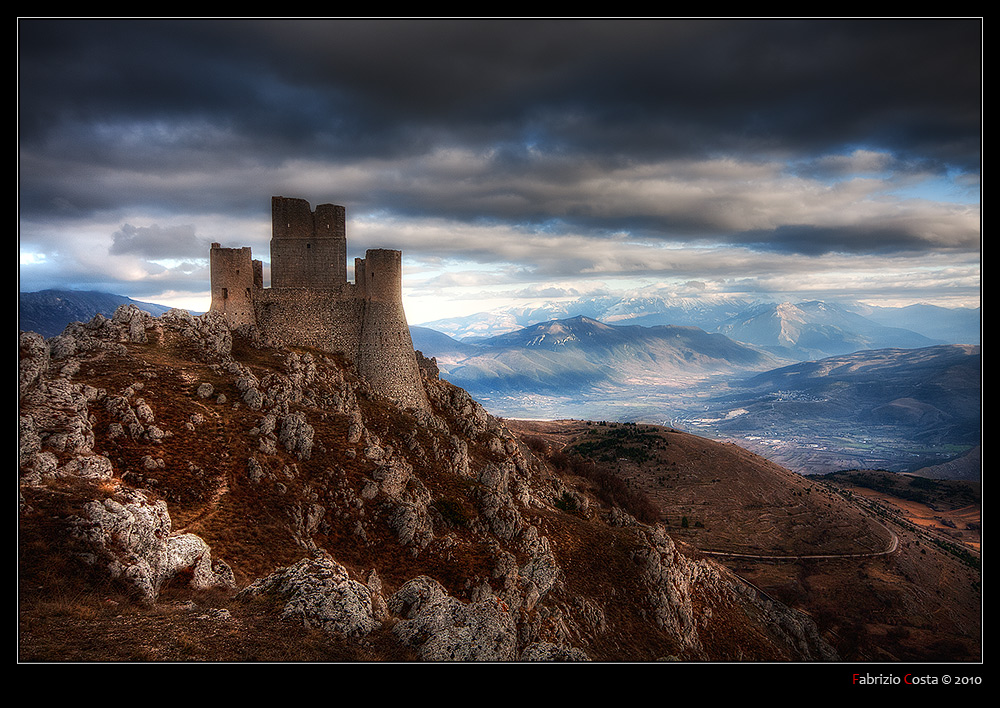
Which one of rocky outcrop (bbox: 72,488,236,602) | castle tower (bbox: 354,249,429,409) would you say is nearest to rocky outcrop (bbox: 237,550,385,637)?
rocky outcrop (bbox: 72,488,236,602)

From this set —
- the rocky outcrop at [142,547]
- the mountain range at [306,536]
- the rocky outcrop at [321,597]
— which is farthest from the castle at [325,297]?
the rocky outcrop at [321,597]

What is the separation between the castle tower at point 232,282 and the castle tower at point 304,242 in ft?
6.86

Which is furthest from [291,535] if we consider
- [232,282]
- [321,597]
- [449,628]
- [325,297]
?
[325,297]

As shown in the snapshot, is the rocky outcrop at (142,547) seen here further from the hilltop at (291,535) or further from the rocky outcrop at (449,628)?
the rocky outcrop at (449,628)

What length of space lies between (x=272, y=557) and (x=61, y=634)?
7.70 meters

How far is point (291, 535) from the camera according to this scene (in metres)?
22.1

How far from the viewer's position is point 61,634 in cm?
1300

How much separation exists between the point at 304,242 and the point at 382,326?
8359mm

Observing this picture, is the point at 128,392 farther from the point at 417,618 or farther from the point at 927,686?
the point at 927,686

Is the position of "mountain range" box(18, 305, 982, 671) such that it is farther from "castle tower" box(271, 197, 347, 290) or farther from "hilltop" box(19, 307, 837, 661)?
"castle tower" box(271, 197, 347, 290)

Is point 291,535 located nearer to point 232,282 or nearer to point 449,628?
point 449,628

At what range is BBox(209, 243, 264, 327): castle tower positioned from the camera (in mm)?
38094

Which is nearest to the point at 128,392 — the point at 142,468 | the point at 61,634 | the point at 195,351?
the point at 142,468

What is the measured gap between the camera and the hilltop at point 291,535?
51.2 ft
